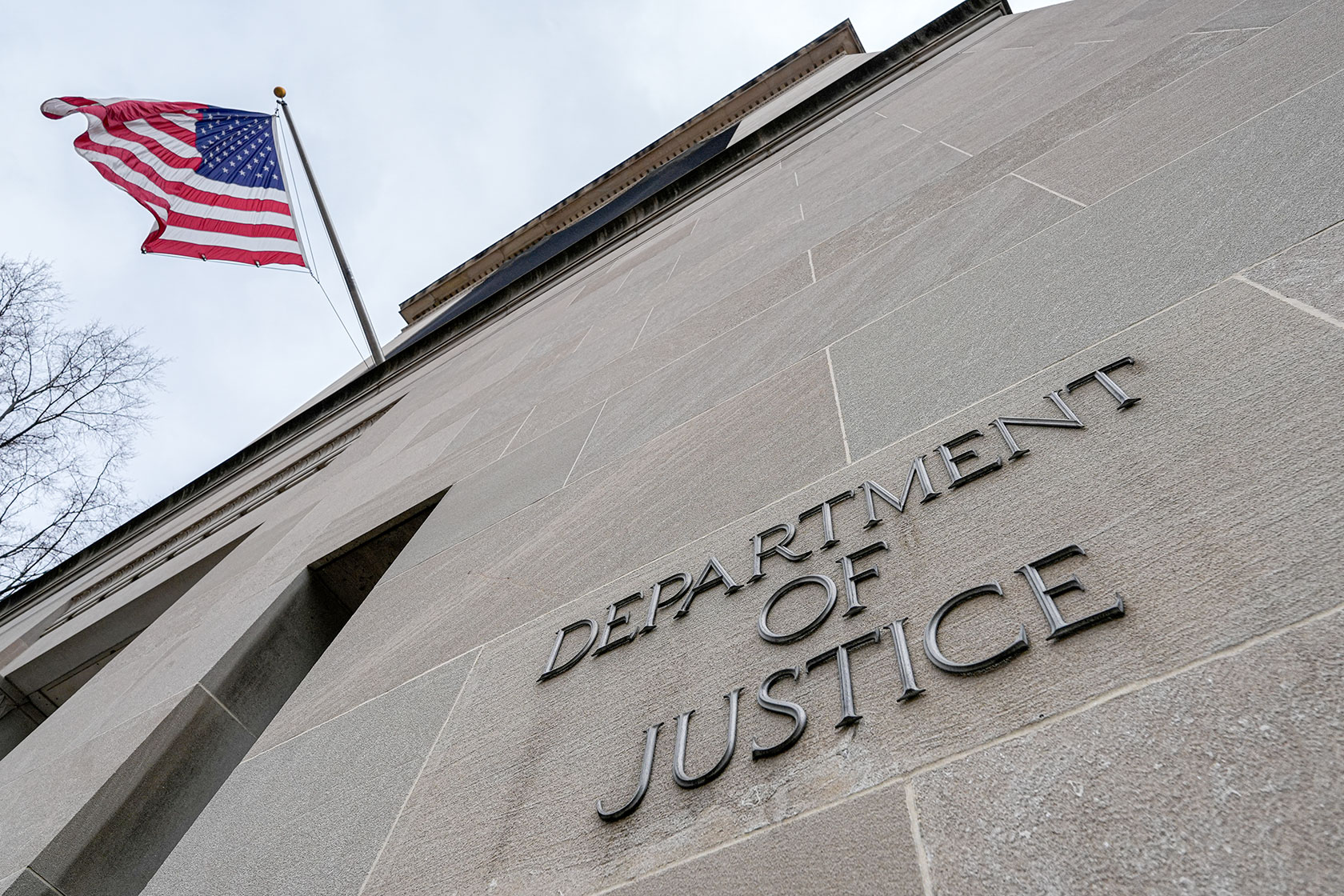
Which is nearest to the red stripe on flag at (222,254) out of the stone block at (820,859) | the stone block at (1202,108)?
the stone block at (1202,108)

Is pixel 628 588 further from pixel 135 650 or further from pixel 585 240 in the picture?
pixel 585 240

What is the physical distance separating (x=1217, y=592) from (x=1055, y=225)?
214cm

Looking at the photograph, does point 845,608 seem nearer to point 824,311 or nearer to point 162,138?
point 824,311

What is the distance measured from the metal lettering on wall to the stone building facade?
11mm

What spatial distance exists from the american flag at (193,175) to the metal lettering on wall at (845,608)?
9161mm

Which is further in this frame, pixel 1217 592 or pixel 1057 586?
pixel 1057 586

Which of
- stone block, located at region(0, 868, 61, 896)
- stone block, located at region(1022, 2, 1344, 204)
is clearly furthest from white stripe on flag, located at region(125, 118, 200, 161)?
stone block, located at region(1022, 2, 1344, 204)

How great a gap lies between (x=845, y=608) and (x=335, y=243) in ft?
44.0

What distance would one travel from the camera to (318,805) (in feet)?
9.30

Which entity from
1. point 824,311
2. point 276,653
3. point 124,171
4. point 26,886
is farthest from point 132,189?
point 824,311

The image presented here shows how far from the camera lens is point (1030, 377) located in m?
2.60

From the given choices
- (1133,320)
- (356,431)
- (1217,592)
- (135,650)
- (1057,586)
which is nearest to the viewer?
(1217,592)

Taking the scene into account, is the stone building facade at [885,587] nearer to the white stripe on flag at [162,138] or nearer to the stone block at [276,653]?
the stone block at [276,653]

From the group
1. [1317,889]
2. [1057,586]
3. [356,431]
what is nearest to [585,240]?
[356,431]
